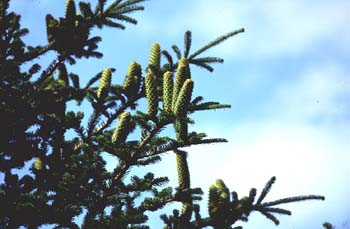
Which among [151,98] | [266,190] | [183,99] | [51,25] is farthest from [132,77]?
[266,190]

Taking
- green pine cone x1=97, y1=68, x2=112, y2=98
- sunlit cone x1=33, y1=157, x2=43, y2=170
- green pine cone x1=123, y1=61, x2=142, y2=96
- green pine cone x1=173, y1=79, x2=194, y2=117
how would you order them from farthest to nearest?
sunlit cone x1=33, y1=157, x2=43, y2=170
green pine cone x1=97, y1=68, x2=112, y2=98
green pine cone x1=123, y1=61, x2=142, y2=96
green pine cone x1=173, y1=79, x2=194, y2=117

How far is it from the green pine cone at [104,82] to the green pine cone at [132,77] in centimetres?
22

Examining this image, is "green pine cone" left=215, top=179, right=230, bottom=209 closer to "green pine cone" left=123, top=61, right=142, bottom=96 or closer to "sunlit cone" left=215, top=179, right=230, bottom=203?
"sunlit cone" left=215, top=179, right=230, bottom=203

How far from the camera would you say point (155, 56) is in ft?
17.4

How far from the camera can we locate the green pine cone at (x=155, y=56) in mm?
5301

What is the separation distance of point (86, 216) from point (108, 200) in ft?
0.98

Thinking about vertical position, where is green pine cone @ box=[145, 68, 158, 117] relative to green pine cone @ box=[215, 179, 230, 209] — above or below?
above

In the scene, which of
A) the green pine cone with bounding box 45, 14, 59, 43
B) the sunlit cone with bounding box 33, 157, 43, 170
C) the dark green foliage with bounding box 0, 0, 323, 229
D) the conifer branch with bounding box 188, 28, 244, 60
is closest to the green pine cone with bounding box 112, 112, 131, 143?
the dark green foliage with bounding box 0, 0, 323, 229

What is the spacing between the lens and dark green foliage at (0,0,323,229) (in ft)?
15.2

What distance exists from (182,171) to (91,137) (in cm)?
110

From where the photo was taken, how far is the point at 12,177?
5543 mm

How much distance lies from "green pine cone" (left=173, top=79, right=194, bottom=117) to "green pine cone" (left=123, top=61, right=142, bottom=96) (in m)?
0.69

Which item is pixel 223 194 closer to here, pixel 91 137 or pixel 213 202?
pixel 213 202

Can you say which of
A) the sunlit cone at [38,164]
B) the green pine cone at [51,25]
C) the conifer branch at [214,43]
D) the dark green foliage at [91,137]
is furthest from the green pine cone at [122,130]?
the green pine cone at [51,25]
